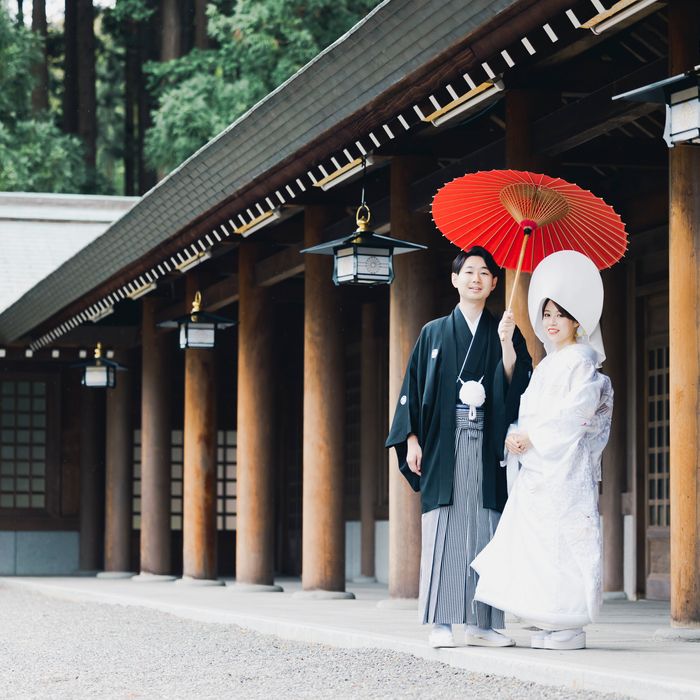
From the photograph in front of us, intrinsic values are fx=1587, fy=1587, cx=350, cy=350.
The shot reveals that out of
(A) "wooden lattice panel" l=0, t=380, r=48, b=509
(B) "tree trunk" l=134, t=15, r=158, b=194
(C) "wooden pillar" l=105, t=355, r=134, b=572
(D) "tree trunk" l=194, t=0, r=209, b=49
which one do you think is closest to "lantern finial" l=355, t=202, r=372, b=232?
(C) "wooden pillar" l=105, t=355, r=134, b=572

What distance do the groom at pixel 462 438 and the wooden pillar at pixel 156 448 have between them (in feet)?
29.4

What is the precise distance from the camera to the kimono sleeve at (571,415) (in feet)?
21.7

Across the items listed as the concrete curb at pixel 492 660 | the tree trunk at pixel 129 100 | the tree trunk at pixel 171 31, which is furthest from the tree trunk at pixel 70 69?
the concrete curb at pixel 492 660

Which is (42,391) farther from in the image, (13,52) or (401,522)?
(13,52)

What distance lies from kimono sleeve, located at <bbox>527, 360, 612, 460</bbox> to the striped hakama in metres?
0.37

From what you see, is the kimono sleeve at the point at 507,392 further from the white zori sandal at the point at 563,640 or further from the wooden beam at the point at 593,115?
→ the wooden beam at the point at 593,115

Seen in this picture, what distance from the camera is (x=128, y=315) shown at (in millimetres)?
18078

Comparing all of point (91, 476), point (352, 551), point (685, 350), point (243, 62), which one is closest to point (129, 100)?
point (243, 62)

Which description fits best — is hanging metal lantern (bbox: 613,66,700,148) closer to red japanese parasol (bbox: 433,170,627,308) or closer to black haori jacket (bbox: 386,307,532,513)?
red japanese parasol (bbox: 433,170,627,308)

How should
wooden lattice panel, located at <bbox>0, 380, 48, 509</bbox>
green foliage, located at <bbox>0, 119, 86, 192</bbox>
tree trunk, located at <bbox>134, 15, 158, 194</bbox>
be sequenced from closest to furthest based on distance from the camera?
wooden lattice panel, located at <bbox>0, 380, 48, 509</bbox> → green foliage, located at <bbox>0, 119, 86, 192</bbox> → tree trunk, located at <bbox>134, 15, 158, 194</bbox>

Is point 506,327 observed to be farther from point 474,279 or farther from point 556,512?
point 556,512

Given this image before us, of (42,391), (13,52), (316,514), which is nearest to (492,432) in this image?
(316,514)

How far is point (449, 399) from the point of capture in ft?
23.0

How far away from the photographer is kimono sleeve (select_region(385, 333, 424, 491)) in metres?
7.06
